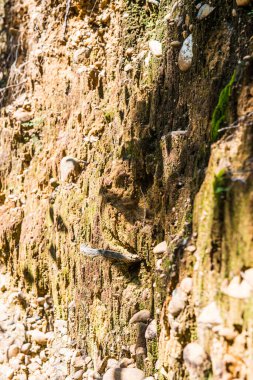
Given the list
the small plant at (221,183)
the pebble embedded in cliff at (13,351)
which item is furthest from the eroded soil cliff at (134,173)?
the pebble embedded in cliff at (13,351)

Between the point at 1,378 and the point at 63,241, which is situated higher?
the point at 63,241

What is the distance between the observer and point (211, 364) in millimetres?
1221

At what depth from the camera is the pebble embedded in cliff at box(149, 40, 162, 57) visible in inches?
91.7

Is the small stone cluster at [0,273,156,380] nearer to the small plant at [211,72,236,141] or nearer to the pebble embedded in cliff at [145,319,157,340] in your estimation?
the pebble embedded in cliff at [145,319,157,340]

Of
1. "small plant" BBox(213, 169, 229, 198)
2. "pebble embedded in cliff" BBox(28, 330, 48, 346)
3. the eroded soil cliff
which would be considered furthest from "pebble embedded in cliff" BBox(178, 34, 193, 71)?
"pebble embedded in cliff" BBox(28, 330, 48, 346)

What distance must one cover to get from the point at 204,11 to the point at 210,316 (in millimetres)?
1594

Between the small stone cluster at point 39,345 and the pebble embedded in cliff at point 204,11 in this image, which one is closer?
the pebble embedded in cliff at point 204,11

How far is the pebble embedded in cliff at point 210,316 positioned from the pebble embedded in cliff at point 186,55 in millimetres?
1372

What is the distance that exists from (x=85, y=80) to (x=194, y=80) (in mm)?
1280

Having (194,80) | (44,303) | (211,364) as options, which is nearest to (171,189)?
(194,80)

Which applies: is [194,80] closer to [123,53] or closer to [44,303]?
[123,53]

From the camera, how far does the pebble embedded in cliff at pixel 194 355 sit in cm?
125

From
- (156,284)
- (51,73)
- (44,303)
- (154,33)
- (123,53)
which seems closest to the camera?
(156,284)

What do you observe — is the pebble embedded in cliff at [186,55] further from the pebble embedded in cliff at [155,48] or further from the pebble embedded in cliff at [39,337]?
the pebble embedded in cliff at [39,337]
